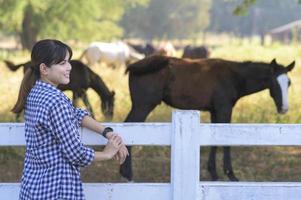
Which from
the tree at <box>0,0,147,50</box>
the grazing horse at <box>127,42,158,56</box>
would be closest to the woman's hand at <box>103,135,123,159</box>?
the grazing horse at <box>127,42,158,56</box>

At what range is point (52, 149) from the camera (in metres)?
3.37

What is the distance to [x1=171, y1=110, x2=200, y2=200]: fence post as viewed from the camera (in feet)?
13.8

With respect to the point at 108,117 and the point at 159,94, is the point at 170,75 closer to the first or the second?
the point at 159,94

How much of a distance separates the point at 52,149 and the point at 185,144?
1127mm

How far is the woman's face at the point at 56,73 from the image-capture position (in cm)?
338

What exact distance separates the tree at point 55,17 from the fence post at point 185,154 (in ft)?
89.9

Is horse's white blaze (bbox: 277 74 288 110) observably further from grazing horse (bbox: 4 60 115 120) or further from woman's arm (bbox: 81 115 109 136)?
woman's arm (bbox: 81 115 109 136)

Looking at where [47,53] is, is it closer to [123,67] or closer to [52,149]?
[52,149]

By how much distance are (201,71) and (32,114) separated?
5.59 meters

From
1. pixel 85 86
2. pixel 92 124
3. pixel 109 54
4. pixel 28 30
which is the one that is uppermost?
pixel 28 30

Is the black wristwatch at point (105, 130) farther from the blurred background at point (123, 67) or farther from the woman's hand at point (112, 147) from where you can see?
the blurred background at point (123, 67)

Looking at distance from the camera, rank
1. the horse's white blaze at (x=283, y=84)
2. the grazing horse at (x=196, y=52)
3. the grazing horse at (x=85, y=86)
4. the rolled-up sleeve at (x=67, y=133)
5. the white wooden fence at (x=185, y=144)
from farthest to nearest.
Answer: the grazing horse at (x=196, y=52) → the grazing horse at (x=85, y=86) → the horse's white blaze at (x=283, y=84) → the white wooden fence at (x=185, y=144) → the rolled-up sleeve at (x=67, y=133)

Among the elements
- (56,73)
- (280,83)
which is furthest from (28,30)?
(56,73)

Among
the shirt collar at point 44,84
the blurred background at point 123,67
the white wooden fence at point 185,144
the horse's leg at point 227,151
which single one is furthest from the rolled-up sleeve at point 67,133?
the horse's leg at point 227,151
